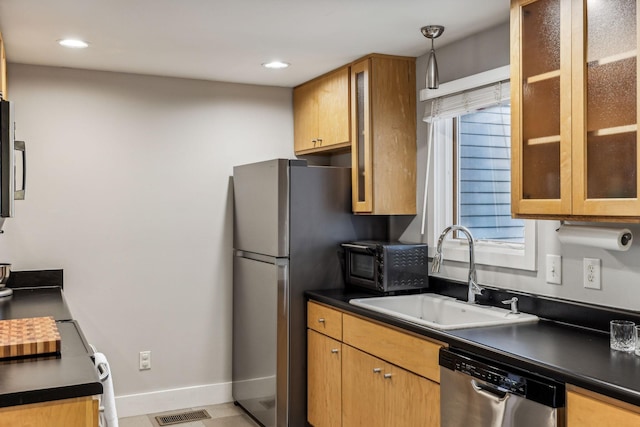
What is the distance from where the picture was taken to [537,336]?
91.8 inches

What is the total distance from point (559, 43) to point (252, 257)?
230 cm

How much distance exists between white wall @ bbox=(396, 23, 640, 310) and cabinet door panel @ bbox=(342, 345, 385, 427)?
703 millimetres

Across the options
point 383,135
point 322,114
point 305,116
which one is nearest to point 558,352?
point 383,135

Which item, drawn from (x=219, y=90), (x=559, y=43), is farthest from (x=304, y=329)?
(x=559, y=43)

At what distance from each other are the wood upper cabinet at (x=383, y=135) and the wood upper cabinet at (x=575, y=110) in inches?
43.8

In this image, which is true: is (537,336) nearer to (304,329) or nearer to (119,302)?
(304,329)

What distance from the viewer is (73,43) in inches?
127

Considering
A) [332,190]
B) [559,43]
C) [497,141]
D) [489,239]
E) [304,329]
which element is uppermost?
[559,43]

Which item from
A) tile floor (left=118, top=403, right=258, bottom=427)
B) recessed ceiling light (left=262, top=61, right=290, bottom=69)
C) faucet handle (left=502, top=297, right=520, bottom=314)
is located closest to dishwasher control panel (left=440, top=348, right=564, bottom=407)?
faucet handle (left=502, top=297, right=520, bottom=314)

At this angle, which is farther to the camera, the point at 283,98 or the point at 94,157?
the point at 283,98

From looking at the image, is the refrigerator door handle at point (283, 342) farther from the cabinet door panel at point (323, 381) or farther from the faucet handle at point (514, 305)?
the faucet handle at point (514, 305)

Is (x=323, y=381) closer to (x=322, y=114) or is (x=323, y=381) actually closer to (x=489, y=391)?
(x=489, y=391)

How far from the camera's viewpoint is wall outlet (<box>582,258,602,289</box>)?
2.46m

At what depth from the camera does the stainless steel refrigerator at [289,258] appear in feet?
11.5
